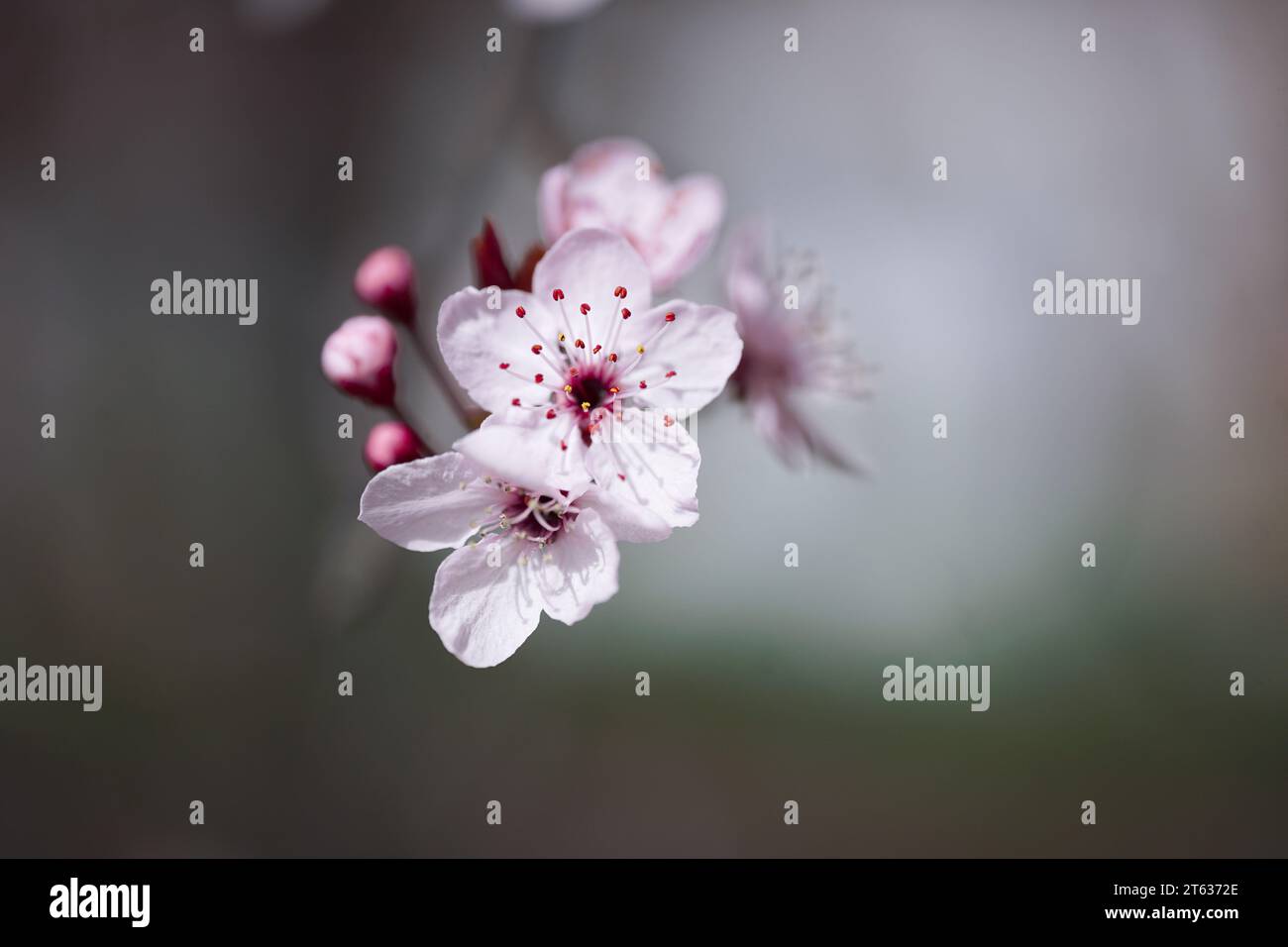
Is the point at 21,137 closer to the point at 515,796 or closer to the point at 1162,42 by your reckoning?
the point at 515,796

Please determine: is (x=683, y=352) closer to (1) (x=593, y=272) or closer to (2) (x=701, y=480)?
(1) (x=593, y=272)

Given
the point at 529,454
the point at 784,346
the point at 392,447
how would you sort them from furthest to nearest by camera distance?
the point at 784,346, the point at 392,447, the point at 529,454

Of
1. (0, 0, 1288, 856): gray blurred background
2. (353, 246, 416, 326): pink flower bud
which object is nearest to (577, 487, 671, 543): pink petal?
(353, 246, 416, 326): pink flower bud

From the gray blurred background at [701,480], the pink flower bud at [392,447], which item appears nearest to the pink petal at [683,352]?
the pink flower bud at [392,447]

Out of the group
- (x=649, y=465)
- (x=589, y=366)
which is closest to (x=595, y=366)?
(x=589, y=366)

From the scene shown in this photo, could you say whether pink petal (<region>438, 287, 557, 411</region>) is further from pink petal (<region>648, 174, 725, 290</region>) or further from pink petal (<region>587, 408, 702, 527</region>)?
pink petal (<region>648, 174, 725, 290</region>)

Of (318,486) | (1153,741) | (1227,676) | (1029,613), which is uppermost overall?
(318,486)
